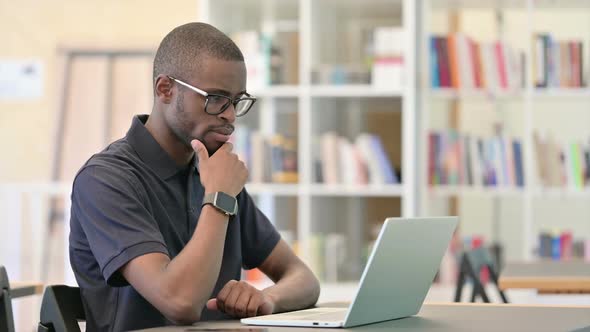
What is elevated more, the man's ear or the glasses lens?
the man's ear

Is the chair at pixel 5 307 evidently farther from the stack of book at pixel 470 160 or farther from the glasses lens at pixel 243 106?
the stack of book at pixel 470 160

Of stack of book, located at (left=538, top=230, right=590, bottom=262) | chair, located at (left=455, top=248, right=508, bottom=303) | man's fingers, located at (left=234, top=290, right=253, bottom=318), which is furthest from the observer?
stack of book, located at (left=538, top=230, right=590, bottom=262)

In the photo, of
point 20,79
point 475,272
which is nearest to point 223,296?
point 475,272

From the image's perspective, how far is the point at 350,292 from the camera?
5020mm

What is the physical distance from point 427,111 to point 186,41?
315 centimetres

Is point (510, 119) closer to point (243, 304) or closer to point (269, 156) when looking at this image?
point (269, 156)

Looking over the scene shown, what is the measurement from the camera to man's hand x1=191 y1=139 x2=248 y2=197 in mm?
1962

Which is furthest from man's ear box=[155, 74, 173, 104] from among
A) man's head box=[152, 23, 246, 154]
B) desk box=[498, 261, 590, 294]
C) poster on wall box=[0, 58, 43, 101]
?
poster on wall box=[0, 58, 43, 101]

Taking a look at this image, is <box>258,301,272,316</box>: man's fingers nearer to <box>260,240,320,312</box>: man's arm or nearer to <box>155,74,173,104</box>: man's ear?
<box>260,240,320,312</box>: man's arm

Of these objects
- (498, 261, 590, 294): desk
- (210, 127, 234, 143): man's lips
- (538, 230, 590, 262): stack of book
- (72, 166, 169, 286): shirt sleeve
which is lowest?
(538, 230, 590, 262): stack of book

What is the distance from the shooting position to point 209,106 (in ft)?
6.67

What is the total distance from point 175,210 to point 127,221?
0.21 m

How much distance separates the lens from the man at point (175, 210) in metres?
1.84

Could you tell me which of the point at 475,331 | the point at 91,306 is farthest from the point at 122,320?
the point at 475,331
